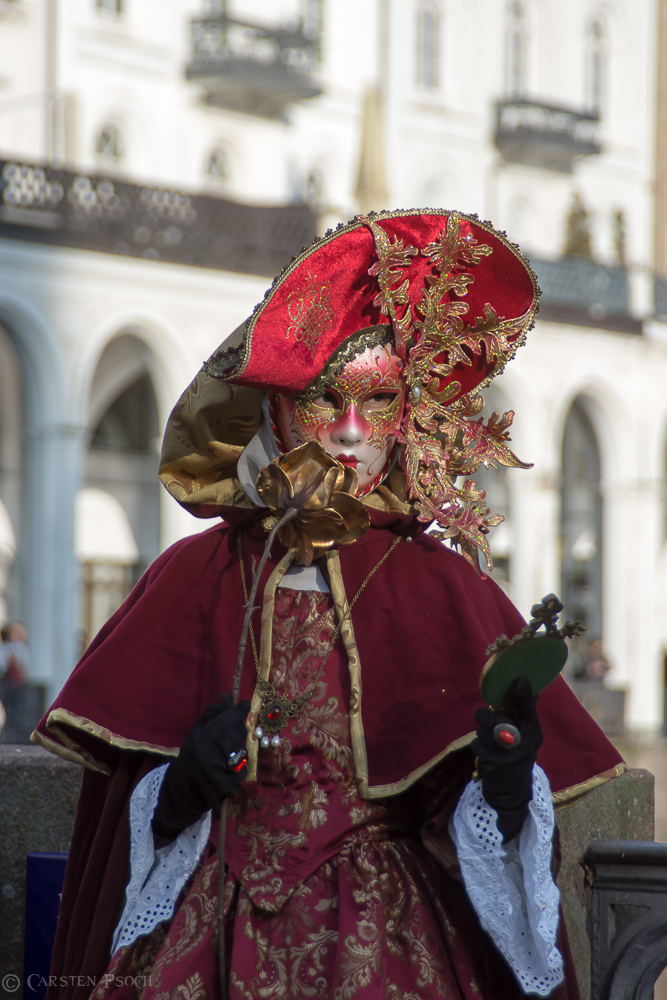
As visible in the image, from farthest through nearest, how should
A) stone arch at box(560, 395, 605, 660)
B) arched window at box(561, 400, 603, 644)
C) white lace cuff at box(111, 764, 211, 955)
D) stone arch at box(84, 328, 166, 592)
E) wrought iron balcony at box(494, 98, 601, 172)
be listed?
1. wrought iron balcony at box(494, 98, 601, 172)
2. arched window at box(561, 400, 603, 644)
3. stone arch at box(560, 395, 605, 660)
4. stone arch at box(84, 328, 166, 592)
5. white lace cuff at box(111, 764, 211, 955)

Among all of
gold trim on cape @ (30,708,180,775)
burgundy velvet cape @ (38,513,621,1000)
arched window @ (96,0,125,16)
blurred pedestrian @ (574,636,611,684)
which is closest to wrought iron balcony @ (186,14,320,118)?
arched window @ (96,0,125,16)

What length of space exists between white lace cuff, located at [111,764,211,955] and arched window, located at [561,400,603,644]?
863 inches

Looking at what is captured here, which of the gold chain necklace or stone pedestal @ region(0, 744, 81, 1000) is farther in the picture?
stone pedestal @ region(0, 744, 81, 1000)

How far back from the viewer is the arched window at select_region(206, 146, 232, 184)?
22484mm

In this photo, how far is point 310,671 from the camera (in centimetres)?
Answer: 283

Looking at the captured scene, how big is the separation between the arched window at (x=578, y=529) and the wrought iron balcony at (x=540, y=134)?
458 cm

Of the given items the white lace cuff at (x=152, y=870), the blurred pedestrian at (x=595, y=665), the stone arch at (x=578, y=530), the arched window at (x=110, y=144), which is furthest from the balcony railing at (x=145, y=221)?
the white lace cuff at (x=152, y=870)

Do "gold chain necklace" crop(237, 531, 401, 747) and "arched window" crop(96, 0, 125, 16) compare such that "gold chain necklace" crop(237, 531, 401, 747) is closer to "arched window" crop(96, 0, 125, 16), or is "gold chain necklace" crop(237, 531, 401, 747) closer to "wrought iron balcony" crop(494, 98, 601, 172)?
"arched window" crop(96, 0, 125, 16)

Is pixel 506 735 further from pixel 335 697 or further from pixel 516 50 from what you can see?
pixel 516 50

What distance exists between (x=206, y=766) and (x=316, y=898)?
31 centimetres

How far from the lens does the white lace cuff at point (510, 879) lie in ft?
8.57

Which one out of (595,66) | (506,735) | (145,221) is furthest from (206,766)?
(595,66)

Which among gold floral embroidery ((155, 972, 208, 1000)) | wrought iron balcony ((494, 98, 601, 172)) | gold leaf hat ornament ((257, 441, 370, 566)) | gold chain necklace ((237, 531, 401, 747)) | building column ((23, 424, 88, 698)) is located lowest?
gold floral embroidery ((155, 972, 208, 1000))

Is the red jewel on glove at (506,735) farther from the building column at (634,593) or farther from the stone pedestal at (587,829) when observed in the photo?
the building column at (634,593)
